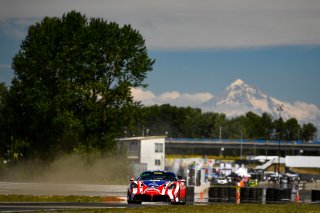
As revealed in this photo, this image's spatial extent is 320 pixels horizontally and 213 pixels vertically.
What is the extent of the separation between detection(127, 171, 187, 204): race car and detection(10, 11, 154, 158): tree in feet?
168

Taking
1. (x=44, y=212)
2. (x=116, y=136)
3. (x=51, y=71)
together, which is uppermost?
(x=51, y=71)

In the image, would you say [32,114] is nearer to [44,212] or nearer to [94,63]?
[94,63]

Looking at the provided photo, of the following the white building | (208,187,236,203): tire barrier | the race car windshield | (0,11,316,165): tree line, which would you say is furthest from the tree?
the race car windshield

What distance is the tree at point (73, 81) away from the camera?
3428 inches

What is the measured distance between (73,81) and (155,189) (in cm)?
5817

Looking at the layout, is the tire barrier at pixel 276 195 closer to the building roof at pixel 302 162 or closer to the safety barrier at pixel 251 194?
the safety barrier at pixel 251 194

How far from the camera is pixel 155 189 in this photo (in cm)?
3306

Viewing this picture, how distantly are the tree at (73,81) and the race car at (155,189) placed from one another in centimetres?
5126

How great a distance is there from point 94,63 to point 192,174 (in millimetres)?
17429

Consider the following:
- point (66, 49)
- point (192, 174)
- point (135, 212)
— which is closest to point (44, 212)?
point (135, 212)

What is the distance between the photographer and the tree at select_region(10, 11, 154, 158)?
3428 inches

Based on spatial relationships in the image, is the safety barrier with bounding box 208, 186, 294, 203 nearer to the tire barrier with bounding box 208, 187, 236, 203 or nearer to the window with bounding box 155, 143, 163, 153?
the tire barrier with bounding box 208, 187, 236, 203

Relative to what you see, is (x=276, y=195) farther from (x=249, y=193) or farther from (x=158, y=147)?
(x=158, y=147)

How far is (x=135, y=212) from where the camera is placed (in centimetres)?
2677
